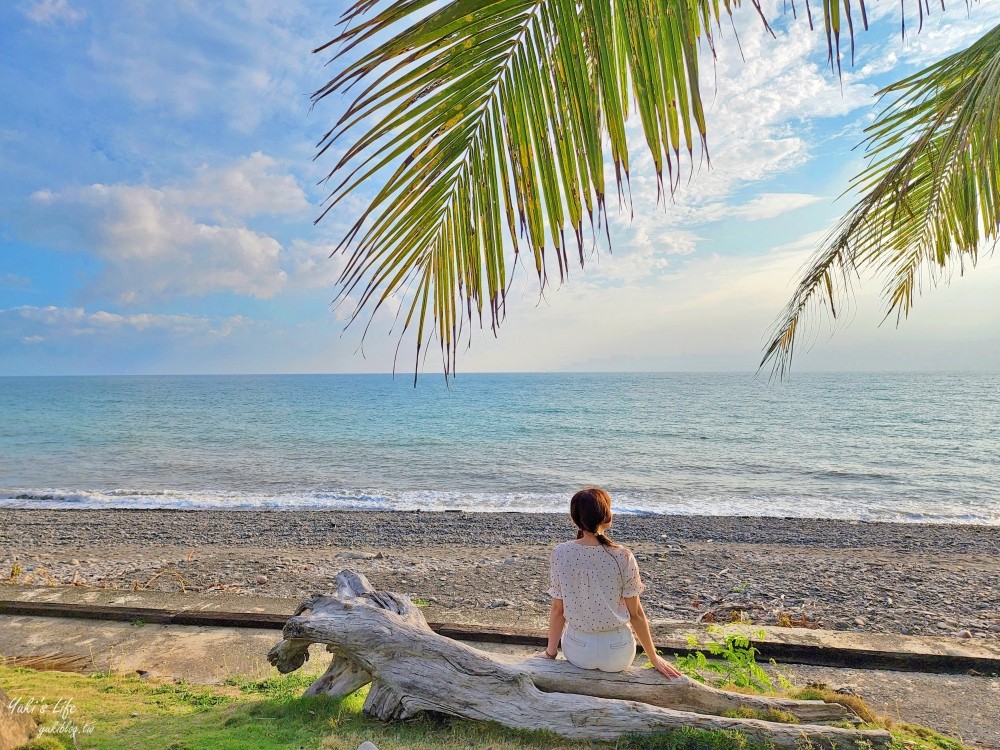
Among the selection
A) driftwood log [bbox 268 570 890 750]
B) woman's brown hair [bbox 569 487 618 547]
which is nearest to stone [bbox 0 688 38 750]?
driftwood log [bbox 268 570 890 750]

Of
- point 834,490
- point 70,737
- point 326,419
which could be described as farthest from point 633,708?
point 326,419

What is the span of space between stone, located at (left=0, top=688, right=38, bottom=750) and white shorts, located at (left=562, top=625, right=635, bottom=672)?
258 centimetres

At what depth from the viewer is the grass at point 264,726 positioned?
268cm

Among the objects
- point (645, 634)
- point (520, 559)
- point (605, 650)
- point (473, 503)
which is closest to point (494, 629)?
point (605, 650)

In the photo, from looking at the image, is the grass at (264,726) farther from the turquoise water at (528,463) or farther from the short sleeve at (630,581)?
the turquoise water at (528,463)

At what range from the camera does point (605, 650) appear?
2990 millimetres

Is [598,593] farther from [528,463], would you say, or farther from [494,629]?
[528,463]

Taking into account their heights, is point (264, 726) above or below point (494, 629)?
above

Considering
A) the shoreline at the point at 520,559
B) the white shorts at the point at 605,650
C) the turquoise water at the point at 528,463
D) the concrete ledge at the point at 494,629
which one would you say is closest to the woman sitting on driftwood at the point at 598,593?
the white shorts at the point at 605,650

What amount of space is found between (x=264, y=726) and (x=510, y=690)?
127 cm

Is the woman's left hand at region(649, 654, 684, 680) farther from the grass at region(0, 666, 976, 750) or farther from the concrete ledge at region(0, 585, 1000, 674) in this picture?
the concrete ledge at region(0, 585, 1000, 674)

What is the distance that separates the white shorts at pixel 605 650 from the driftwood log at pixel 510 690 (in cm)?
4

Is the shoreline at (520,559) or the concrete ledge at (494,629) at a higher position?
the concrete ledge at (494,629)

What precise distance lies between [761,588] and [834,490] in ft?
36.9
